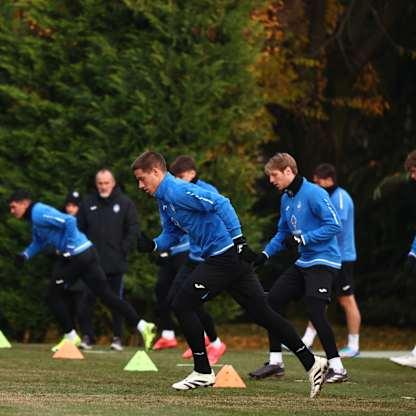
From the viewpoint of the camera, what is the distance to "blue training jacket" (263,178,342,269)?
1265 centimetres

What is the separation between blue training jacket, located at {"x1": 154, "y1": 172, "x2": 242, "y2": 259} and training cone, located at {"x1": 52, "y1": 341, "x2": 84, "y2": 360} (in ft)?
14.6

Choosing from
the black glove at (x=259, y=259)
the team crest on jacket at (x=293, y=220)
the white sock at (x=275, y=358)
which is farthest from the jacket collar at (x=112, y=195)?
the black glove at (x=259, y=259)

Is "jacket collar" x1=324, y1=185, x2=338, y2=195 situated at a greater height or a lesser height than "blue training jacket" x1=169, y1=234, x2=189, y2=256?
greater

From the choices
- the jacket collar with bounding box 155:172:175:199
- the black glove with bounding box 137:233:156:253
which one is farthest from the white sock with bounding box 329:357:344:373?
the jacket collar with bounding box 155:172:175:199

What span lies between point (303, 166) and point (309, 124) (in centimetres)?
83

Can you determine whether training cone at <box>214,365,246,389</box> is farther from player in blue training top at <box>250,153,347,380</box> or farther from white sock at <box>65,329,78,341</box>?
white sock at <box>65,329,78,341</box>

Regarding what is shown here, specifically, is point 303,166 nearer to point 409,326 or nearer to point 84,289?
point 409,326

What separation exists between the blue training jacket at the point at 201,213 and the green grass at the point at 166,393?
1.20 metres

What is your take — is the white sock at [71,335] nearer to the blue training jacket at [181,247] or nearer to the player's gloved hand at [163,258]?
the player's gloved hand at [163,258]

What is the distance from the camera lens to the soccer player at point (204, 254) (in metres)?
11.4

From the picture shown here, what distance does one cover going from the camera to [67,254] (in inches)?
682

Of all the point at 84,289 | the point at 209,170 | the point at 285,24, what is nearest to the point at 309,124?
the point at 285,24

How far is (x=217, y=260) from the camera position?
11578mm

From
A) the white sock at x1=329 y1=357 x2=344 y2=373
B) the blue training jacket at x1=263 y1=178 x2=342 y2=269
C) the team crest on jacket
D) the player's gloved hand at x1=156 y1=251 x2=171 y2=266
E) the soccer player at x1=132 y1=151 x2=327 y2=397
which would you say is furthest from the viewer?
the player's gloved hand at x1=156 y1=251 x2=171 y2=266
